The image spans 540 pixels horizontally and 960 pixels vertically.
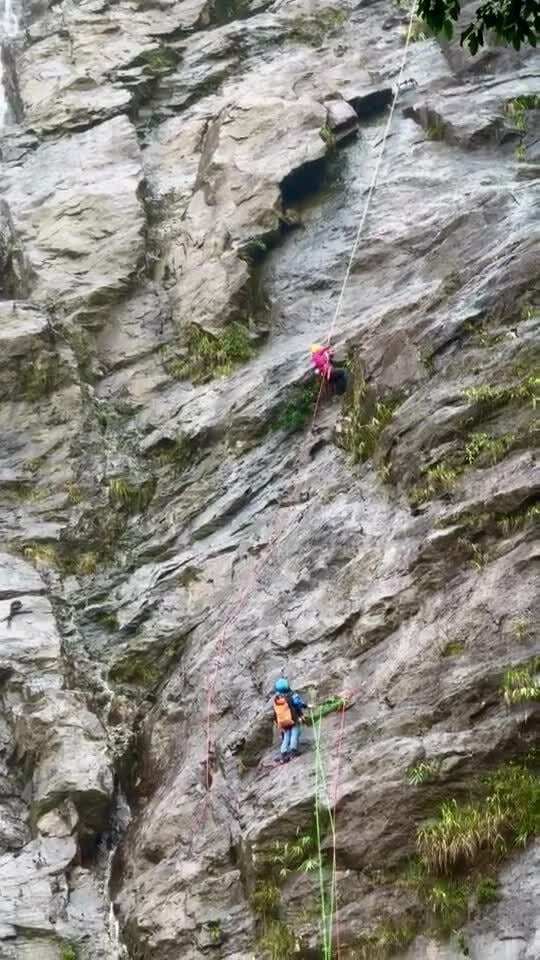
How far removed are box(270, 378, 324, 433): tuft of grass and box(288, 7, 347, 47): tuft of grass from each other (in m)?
12.0

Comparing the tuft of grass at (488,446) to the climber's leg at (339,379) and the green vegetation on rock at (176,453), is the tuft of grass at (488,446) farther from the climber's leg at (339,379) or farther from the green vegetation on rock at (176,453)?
the green vegetation on rock at (176,453)

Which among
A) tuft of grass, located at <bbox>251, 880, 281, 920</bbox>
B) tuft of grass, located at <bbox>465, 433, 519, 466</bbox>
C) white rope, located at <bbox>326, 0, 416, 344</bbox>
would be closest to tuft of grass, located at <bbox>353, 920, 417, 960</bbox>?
tuft of grass, located at <bbox>251, 880, 281, 920</bbox>

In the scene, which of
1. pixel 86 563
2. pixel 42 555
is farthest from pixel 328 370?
pixel 42 555

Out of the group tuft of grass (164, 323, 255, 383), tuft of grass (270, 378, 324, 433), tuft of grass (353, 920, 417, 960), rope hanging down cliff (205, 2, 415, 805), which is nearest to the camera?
tuft of grass (353, 920, 417, 960)

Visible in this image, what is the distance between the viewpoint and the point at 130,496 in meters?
17.6

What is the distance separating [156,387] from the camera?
19.0 meters

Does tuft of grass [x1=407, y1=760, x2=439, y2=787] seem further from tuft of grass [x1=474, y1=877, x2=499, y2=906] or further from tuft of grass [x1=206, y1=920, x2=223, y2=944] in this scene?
tuft of grass [x1=206, y1=920, x2=223, y2=944]

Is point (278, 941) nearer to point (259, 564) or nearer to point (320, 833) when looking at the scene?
point (320, 833)

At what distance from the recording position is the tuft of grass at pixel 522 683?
987 centimetres

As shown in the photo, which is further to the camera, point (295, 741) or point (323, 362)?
point (323, 362)

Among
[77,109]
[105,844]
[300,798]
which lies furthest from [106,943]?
[77,109]

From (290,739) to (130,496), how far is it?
700cm

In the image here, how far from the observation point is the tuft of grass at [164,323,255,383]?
18.6m

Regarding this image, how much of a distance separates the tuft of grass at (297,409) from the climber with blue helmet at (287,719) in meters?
5.75
